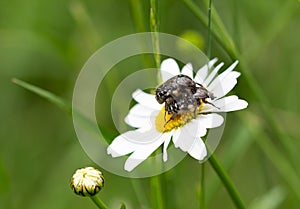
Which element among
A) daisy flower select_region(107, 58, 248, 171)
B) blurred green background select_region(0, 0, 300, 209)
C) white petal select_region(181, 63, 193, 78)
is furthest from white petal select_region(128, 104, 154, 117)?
blurred green background select_region(0, 0, 300, 209)

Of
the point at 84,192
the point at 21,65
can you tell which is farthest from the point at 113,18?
the point at 84,192

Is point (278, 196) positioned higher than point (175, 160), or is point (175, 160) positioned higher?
point (175, 160)

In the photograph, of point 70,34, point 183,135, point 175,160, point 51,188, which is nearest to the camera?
point 183,135

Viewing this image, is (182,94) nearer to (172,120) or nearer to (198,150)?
(172,120)

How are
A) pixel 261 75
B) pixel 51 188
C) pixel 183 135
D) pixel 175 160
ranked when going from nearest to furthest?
pixel 183 135
pixel 175 160
pixel 51 188
pixel 261 75

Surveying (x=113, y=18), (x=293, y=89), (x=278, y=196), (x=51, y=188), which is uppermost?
(x=113, y=18)

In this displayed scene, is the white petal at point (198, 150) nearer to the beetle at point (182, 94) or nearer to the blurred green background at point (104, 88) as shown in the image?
the beetle at point (182, 94)

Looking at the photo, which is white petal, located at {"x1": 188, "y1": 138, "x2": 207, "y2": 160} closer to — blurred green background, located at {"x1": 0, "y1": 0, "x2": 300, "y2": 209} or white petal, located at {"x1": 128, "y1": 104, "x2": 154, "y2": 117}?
white petal, located at {"x1": 128, "y1": 104, "x2": 154, "y2": 117}

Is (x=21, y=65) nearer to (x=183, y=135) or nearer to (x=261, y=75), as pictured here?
(x=261, y=75)
